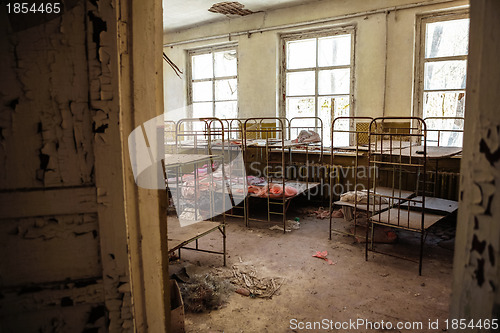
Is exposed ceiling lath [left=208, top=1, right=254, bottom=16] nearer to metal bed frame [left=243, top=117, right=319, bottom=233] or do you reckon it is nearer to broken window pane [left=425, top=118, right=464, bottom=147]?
metal bed frame [left=243, top=117, right=319, bottom=233]

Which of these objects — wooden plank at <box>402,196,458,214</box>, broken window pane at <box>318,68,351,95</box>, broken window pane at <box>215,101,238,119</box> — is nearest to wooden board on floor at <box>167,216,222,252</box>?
wooden plank at <box>402,196,458,214</box>

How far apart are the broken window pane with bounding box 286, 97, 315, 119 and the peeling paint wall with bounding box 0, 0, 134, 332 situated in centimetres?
542

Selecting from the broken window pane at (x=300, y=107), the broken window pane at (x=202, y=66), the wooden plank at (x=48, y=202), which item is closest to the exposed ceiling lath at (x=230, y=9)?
the broken window pane at (x=202, y=66)

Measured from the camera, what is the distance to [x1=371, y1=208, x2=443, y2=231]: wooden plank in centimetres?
335

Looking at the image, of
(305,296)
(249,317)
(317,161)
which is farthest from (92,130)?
(317,161)

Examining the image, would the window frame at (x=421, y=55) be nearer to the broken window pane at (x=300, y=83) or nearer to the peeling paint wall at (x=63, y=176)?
the broken window pane at (x=300, y=83)

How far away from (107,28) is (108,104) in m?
0.26

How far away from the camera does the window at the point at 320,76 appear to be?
582 centimetres

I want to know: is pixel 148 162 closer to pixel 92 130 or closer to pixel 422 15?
pixel 92 130

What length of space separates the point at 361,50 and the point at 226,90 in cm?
299

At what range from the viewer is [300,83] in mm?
6312

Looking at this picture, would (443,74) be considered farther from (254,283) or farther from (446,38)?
(254,283)

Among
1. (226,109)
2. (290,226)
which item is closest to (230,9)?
(226,109)

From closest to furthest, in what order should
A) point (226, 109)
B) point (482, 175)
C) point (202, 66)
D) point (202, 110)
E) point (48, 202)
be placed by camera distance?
point (482, 175) < point (48, 202) < point (226, 109) < point (202, 66) < point (202, 110)
